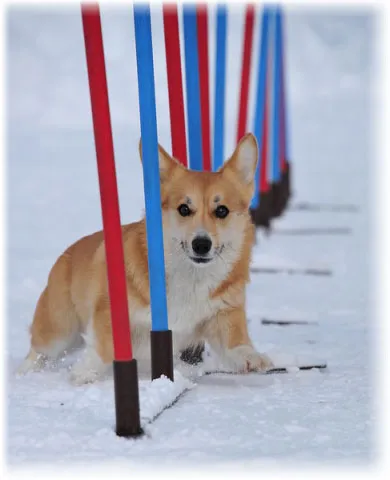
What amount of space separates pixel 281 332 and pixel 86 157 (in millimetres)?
11246

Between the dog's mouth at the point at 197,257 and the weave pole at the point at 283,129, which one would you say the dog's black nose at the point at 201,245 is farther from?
the weave pole at the point at 283,129

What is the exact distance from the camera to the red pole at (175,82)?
10.9 ft

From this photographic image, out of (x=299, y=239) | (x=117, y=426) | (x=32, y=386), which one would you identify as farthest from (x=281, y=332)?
(x=299, y=239)

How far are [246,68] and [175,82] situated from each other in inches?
122

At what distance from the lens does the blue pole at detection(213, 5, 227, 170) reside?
5.19 meters

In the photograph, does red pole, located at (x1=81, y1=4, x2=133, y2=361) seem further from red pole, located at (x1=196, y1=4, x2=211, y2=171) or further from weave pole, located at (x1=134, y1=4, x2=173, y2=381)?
red pole, located at (x1=196, y1=4, x2=211, y2=171)

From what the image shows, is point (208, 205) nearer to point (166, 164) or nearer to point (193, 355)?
point (166, 164)

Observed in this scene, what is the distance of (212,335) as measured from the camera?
336cm

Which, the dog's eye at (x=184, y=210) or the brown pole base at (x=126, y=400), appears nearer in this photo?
the brown pole base at (x=126, y=400)

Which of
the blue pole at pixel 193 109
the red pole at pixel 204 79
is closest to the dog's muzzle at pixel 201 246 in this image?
the blue pole at pixel 193 109

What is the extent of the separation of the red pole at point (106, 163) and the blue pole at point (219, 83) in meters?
2.74

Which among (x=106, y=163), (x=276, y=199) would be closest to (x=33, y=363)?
(x=106, y=163)

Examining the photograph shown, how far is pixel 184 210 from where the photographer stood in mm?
3176

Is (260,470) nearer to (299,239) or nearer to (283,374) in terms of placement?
(283,374)
